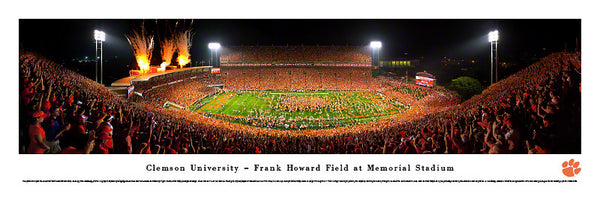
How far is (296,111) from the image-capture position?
14.5 m

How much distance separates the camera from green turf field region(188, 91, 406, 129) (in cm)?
1186

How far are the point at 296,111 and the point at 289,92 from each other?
822 centimetres

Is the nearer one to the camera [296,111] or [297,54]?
[296,111]

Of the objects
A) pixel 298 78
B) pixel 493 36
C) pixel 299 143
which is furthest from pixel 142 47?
pixel 493 36

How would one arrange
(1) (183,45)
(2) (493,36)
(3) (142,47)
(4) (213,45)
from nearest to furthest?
(2) (493,36) < (3) (142,47) < (1) (183,45) < (4) (213,45)

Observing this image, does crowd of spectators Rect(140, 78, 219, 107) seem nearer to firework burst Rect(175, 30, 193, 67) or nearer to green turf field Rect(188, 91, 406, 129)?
green turf field Rect(188, 91, 406, 129)

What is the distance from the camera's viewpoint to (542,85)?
495 cm

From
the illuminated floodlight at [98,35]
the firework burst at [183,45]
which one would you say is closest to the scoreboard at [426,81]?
the firework burst at [183,45]

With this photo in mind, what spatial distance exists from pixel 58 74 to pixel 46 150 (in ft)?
10.7

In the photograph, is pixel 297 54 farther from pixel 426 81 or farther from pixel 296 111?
pixel 296 111
